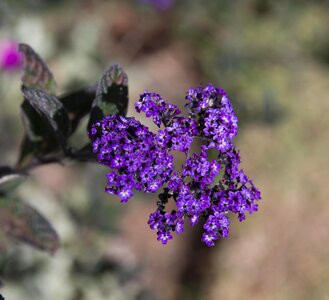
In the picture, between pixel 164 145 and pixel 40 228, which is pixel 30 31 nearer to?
pixel 40 228

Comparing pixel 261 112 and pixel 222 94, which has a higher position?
pixel 261 112

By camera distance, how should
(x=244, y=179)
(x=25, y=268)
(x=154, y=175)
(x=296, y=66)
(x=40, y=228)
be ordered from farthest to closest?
(x=296, y=66), (x=25, y=268), (x=40, y=228), (x=244, y=179), (x=154, y=175)

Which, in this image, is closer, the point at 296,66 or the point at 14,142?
the point at 14,142

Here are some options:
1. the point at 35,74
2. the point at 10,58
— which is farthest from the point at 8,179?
the point at 10,58

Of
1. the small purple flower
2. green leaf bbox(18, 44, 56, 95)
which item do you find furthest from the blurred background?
green leaf bbox(18, 44, 56, 95)

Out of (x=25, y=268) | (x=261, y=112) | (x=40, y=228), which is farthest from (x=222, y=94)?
(x=261, y=112)

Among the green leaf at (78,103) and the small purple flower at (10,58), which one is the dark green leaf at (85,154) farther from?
the small purple flower at (10,58)
